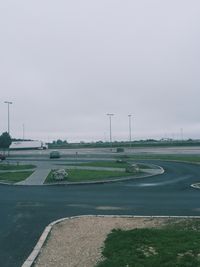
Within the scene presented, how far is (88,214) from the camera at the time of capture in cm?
1603

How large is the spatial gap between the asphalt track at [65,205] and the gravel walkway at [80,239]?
0.51 meters

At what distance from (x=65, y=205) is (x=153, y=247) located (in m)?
9.02

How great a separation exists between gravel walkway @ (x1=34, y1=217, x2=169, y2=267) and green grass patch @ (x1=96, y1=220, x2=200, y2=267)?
331mm

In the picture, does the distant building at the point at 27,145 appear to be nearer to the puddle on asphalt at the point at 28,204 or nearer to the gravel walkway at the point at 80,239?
the puddle on asphalt at the point at 28,204

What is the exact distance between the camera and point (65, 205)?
60.7ft

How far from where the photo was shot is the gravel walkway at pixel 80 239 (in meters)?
9.52

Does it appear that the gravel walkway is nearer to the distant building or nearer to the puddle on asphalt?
the puddle on asphalt

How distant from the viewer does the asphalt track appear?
1175cm

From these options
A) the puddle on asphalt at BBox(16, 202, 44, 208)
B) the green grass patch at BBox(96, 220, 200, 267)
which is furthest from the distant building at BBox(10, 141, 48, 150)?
the green grass patch at BBox(96, 220, 200, 267)

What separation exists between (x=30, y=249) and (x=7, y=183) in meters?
19.4

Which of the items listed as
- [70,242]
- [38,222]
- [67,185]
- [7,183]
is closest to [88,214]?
[38,222]

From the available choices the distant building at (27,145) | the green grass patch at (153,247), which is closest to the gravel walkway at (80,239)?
the green grass patch at (153,247)

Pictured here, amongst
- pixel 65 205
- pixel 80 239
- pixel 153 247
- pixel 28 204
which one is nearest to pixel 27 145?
pixel 28 204

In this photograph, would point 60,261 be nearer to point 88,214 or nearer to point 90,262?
point 90,262
